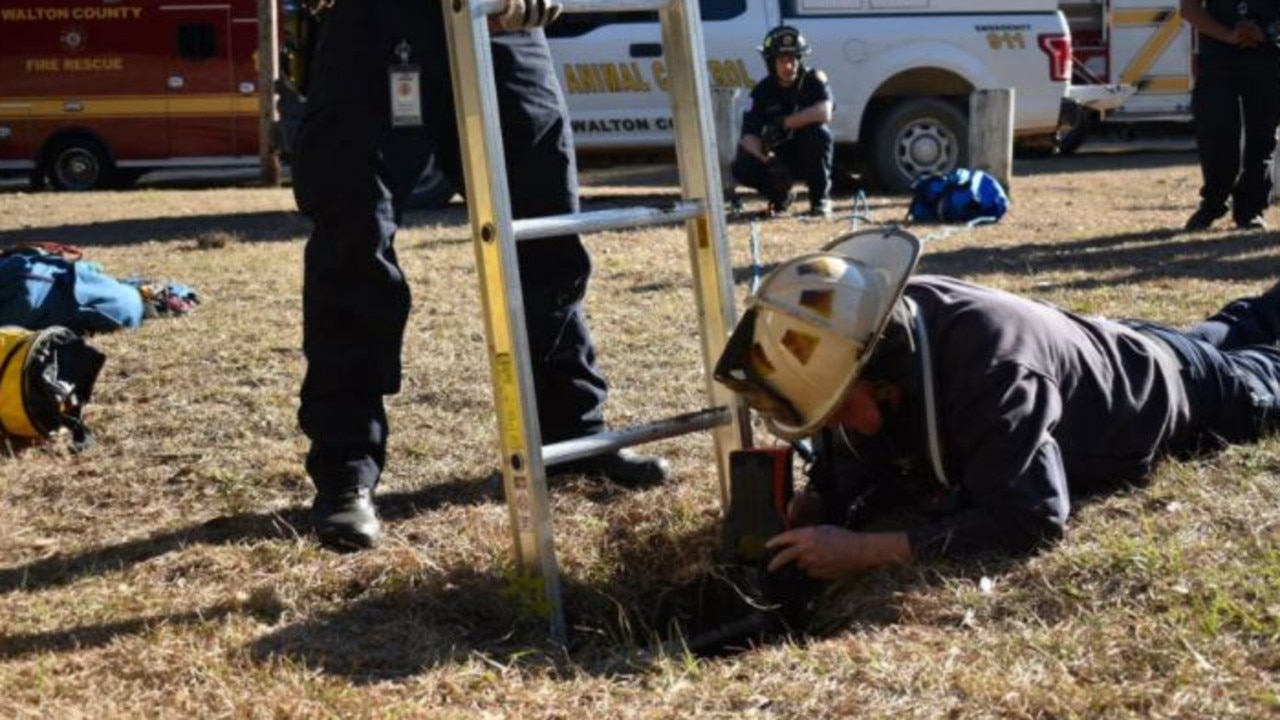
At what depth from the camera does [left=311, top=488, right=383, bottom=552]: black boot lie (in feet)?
12.7

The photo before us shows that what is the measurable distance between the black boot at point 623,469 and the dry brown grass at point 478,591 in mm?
73

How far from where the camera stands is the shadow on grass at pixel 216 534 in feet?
12.5

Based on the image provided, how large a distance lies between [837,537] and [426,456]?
1644 millimetres

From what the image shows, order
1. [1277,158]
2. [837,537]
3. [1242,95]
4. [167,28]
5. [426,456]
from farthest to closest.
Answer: [167,28] < [1277,158] < [1242,95] < [426,456] < [837,537]

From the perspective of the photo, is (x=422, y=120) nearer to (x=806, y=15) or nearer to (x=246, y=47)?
(x=806, y=15)

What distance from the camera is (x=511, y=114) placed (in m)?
4.00

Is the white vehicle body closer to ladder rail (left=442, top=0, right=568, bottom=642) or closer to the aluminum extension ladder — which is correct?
the aluminum extension ladder

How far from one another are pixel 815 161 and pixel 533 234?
916cm

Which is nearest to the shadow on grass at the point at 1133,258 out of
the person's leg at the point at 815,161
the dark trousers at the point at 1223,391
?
the person's leg at the point at 815,161

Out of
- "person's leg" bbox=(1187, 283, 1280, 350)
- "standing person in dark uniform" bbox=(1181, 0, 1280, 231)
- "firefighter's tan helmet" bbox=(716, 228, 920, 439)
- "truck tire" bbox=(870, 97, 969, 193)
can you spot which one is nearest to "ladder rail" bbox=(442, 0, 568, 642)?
"firefighter's tan helmet" bbox=(716, 228, 920, 439)

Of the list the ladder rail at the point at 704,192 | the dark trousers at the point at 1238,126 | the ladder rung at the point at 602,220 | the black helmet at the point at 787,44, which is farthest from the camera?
the black helmet at the point at 787,44

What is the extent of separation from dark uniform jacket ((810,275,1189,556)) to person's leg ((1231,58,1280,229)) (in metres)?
6.04

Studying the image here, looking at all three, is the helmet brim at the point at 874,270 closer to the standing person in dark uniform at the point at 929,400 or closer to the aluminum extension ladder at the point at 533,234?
the standing person in dark uniform at the point at 929,400

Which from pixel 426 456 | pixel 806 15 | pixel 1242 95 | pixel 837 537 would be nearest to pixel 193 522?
pixel 426 456
